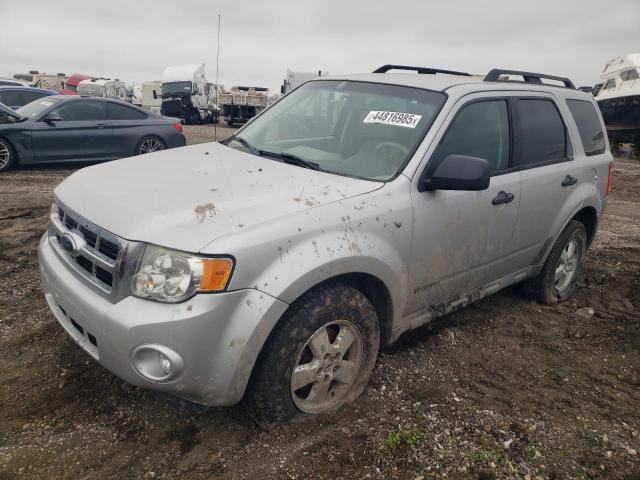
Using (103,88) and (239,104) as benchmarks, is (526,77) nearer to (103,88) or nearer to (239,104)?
(239,104)

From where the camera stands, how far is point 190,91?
2552 cm

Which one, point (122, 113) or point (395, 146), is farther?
point (122, 113)

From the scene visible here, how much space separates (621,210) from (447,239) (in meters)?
7.31

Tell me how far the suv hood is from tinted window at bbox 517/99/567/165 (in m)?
1.52

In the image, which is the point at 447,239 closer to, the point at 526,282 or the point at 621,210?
the point at 526,282

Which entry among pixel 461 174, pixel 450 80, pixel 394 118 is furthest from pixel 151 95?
pixel 461 174

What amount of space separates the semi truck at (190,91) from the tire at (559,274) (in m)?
22.6

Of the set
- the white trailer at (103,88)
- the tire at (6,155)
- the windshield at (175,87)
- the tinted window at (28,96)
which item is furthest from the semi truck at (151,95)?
the tire at (6,155)

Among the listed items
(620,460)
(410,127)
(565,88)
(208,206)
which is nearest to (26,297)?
(208,206)

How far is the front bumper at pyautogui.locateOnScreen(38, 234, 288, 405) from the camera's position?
6.72 feet

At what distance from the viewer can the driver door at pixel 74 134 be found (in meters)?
8.93

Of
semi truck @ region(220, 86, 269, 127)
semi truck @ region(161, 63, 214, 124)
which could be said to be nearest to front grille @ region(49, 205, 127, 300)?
semi truck @ region(161, 63, 214, 124)

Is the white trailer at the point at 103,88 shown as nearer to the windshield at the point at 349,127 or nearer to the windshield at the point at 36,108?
the windshield at the point at 36,108

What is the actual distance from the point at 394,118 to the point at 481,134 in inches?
24.5
